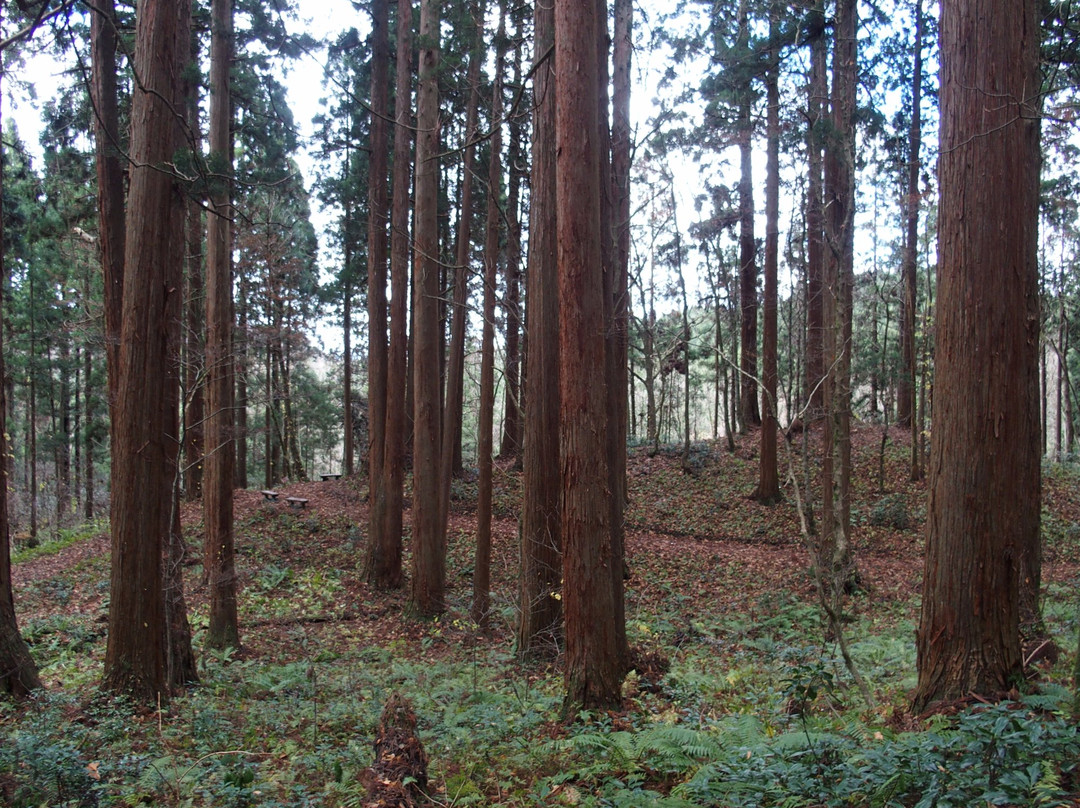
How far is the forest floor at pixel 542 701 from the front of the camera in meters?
3.57

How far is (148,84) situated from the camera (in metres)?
6.53

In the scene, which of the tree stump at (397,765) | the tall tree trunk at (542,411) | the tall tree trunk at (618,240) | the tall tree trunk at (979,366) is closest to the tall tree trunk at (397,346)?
the tall tree trunk at (618,240)

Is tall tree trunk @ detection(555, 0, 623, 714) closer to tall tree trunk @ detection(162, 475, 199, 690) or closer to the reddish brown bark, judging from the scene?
tall tree trunk @ detection(162, 475, 199, 690)

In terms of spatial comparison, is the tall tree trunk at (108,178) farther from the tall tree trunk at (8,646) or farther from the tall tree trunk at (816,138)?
the tall tree trunk at (816,138)

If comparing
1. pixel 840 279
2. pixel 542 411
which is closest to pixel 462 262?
pixel 542 411

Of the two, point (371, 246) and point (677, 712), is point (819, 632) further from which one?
point (371, 246)

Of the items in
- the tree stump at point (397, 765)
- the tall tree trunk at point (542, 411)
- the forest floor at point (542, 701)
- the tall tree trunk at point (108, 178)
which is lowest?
the forest floor at point (542, 701)

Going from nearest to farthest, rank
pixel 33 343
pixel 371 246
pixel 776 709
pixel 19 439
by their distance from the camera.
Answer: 1. pixel 776 709
2. pixel 371 246
3. pixel 33 343
4. pixel 19 439

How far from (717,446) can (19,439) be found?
33.6m

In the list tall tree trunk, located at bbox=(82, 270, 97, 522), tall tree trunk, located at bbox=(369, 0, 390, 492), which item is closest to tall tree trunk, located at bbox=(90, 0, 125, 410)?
tall tree trunk, located at bbox=(369, 0, 390, 492)

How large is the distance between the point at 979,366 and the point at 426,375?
8.99 m

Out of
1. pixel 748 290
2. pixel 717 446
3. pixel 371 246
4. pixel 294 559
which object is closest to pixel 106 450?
pixel 294 559

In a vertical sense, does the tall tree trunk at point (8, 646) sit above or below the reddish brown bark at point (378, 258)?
below

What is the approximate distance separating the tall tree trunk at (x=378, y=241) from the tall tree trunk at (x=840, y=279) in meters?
8.32
